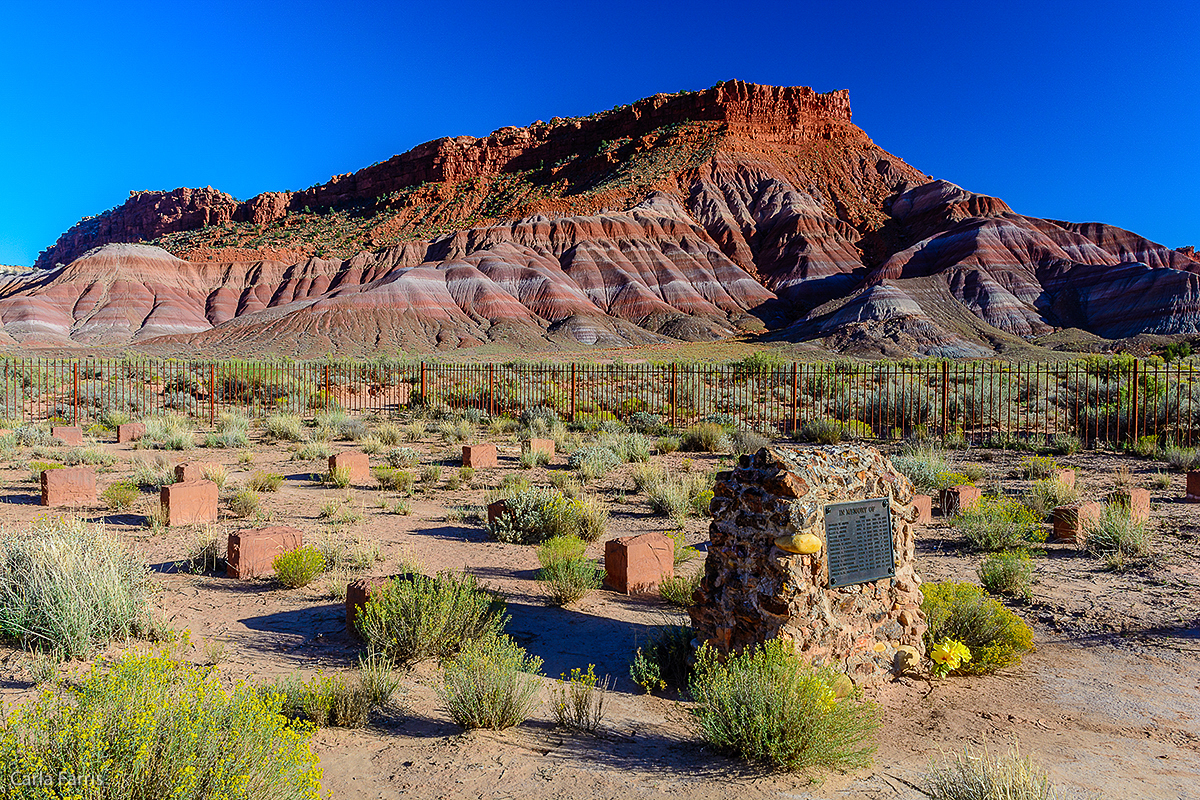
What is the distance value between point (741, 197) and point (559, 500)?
282ft

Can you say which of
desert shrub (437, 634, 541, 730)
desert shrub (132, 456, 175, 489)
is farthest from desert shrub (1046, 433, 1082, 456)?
desert shrub (132, 456, 175, 489)

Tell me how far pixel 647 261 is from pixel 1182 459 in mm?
67682

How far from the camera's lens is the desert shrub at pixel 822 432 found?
17.1 m

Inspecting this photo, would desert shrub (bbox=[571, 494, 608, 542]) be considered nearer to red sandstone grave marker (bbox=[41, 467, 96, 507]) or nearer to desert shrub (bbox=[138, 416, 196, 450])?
red sandstone grave marker (bbox=[41, 467, 96, 507])

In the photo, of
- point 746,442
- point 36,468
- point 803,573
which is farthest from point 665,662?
point 36,468

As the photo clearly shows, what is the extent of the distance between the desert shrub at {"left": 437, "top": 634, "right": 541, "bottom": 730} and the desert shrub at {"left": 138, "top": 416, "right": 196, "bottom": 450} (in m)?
14.5

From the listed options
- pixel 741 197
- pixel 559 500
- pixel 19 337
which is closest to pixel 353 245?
pixel 19 337

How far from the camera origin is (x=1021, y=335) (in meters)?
63.1

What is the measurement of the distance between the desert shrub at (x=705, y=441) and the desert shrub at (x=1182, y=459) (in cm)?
847

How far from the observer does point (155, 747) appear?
9.71ft

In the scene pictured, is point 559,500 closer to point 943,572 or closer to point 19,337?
point 943,572

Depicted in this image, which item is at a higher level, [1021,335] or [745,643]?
[1021,335]

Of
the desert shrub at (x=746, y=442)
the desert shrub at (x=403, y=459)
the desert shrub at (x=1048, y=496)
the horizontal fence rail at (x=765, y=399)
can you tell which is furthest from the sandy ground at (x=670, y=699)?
the horizontal fence rail at (x=765, y=399)

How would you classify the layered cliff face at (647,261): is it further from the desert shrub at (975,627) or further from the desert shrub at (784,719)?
the desert shrub at (784,719)
